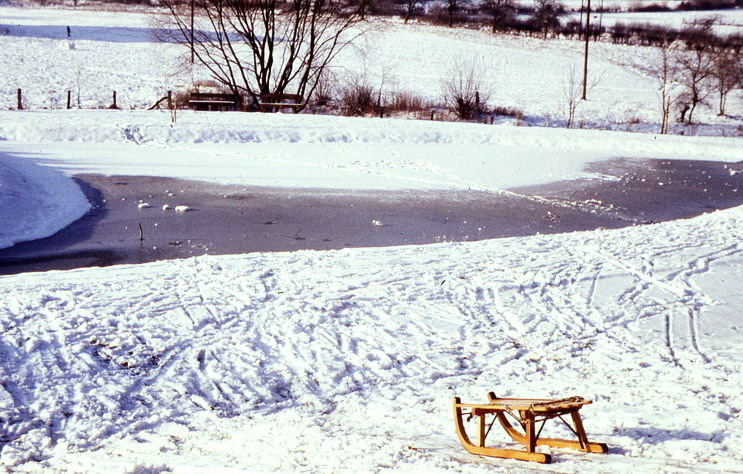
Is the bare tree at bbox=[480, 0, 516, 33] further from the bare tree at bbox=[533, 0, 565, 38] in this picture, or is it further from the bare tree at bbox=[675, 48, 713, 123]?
the bare tree at bbox=[675, 48, 713, 123]

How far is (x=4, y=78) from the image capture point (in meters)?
41.5

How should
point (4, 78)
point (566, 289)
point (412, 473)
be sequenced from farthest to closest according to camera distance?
point (4, 78) < point (566, 289) < point (412, 473)

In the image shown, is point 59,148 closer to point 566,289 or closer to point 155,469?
point 566,289

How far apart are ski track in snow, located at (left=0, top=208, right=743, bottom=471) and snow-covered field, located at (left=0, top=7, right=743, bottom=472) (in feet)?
0.09

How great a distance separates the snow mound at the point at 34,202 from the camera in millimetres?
13594

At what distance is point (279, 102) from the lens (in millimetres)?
36969

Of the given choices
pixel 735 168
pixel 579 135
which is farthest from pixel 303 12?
pixel 735 168

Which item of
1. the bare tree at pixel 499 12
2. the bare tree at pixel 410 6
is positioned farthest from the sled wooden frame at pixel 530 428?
the bare tree at pixel 410 6

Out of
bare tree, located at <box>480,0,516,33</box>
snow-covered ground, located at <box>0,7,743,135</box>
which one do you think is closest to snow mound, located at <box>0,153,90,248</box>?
snow-covered ground, located at <box>0,7,743,135</box>

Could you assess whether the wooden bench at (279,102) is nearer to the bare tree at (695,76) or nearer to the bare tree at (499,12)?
the bare tree at (695,76)

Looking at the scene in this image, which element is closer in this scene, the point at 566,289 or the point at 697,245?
the point at 566,289

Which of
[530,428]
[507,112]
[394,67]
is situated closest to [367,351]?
[530,428]

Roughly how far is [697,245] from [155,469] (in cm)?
998

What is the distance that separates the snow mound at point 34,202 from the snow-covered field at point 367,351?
81 mm
